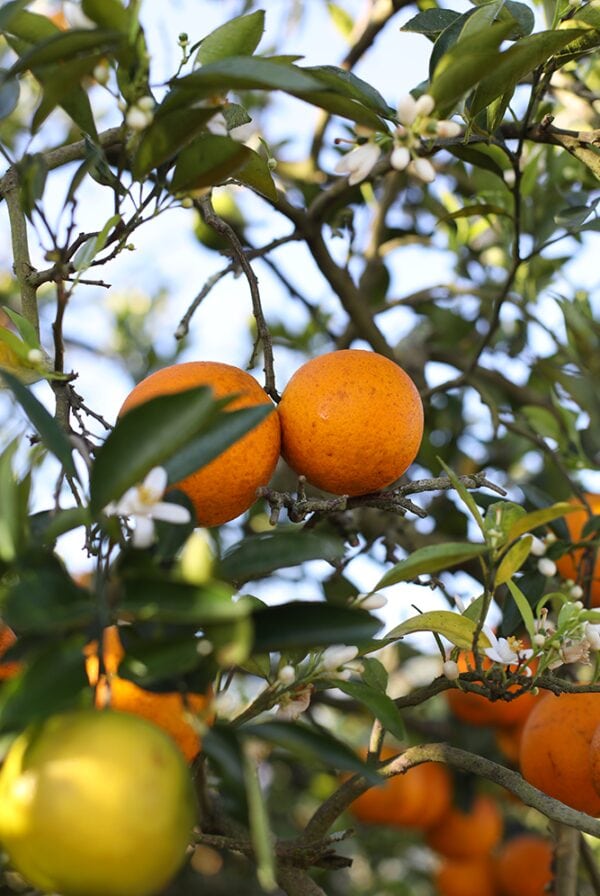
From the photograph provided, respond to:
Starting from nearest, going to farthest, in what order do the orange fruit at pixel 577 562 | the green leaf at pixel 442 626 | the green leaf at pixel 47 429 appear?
the green leaf at pixel 47 429 → the green leaf at pixel 442 626 → the orange fruit at pixel 577 562

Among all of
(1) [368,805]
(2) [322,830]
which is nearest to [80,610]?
(2) [322,830]

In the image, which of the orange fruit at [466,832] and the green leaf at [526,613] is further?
the orange fruit at [466,832]

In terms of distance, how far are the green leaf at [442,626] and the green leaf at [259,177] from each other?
45 centimetres

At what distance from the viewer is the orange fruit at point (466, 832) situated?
219 cm

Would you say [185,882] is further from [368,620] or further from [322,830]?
[368,620]

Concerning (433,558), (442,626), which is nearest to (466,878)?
(442,626)

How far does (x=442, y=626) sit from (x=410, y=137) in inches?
17.4

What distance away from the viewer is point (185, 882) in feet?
7.61

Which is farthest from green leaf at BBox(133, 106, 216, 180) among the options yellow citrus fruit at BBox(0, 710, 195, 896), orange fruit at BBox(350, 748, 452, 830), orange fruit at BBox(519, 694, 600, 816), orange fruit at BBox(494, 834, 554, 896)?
orange fruit at BBox(494, 834, 554, 896)

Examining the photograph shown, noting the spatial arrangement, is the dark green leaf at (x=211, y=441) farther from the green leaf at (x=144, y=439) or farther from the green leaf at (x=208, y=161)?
the green leaf at (x=208, y=161)

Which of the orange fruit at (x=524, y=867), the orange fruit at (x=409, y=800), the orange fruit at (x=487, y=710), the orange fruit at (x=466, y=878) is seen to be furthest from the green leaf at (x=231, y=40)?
the orange fruit at (x=466, y=878)

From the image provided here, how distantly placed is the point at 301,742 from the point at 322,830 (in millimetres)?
474

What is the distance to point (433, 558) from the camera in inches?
28.2

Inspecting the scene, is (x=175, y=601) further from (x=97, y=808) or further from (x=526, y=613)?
(x=526, y=613)
